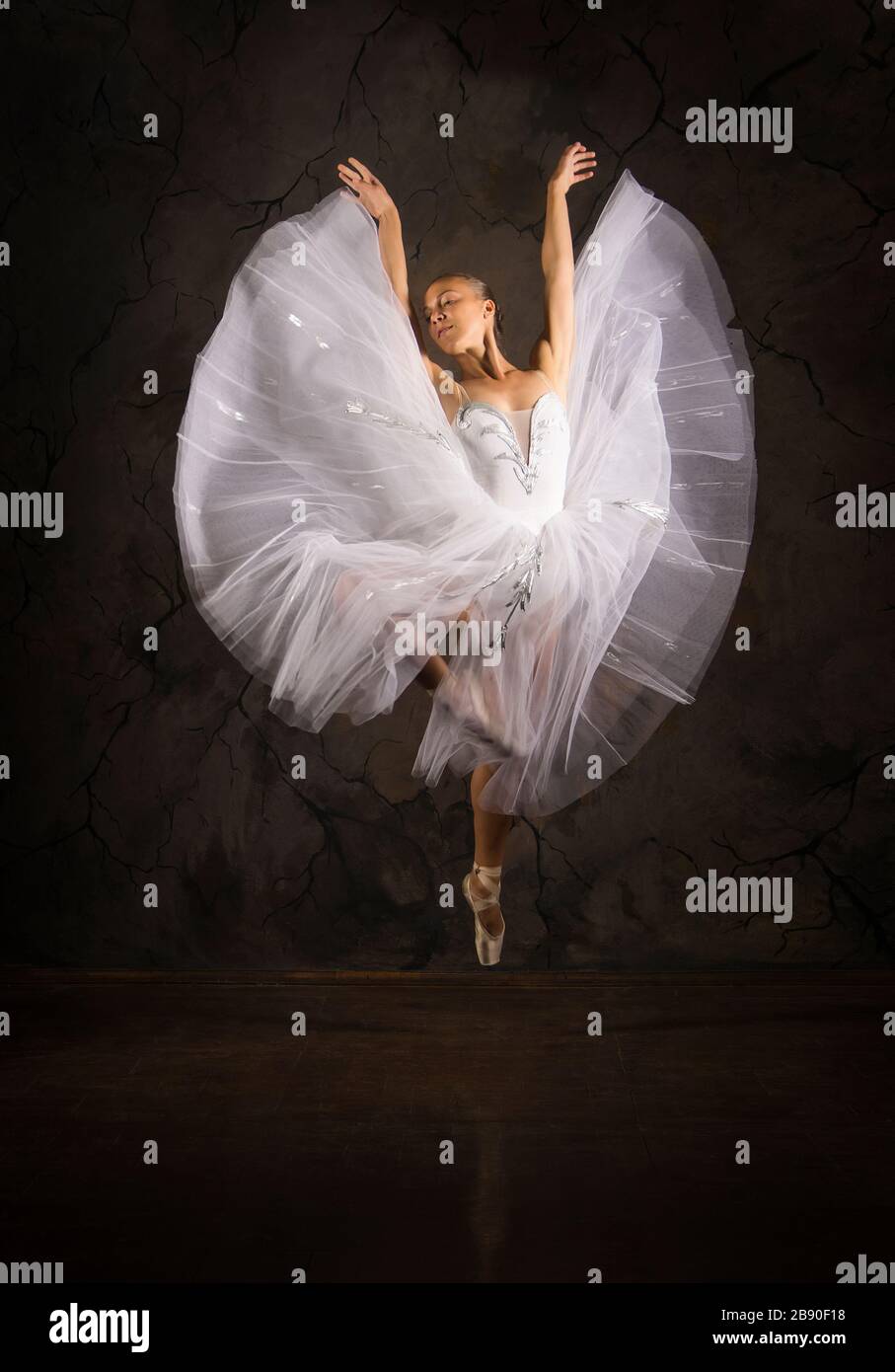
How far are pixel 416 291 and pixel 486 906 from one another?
1.67m

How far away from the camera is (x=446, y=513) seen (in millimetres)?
3105

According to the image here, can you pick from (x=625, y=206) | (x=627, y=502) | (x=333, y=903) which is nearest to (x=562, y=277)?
(x=625, y=206)

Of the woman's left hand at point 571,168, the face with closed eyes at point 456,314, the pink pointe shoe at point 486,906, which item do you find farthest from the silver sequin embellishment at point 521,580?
the woman's left hand at point 571,168

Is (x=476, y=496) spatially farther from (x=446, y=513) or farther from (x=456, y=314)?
(x=456, y=314)

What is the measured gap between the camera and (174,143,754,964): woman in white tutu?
123 inches

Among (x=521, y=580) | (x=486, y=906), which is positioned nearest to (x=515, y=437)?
(x=521, y=580)

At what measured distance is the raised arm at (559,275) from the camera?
10.8 feet

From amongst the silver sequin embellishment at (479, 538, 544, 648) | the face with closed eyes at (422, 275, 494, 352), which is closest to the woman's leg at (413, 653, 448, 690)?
the silver sequin embellishment at (479, 538, 544, 648)

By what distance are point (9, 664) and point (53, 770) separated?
1.08 ft

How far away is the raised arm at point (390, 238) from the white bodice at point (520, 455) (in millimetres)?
157

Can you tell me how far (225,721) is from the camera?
3.94 metres

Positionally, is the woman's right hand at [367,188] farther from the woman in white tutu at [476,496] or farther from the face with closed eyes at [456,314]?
the face with closed eyes at [456,314]

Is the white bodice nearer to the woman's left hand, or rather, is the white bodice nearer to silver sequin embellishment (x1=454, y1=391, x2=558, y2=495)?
silver sequin embellishment (x1=454, y1=391, x2=558, y2=495)
